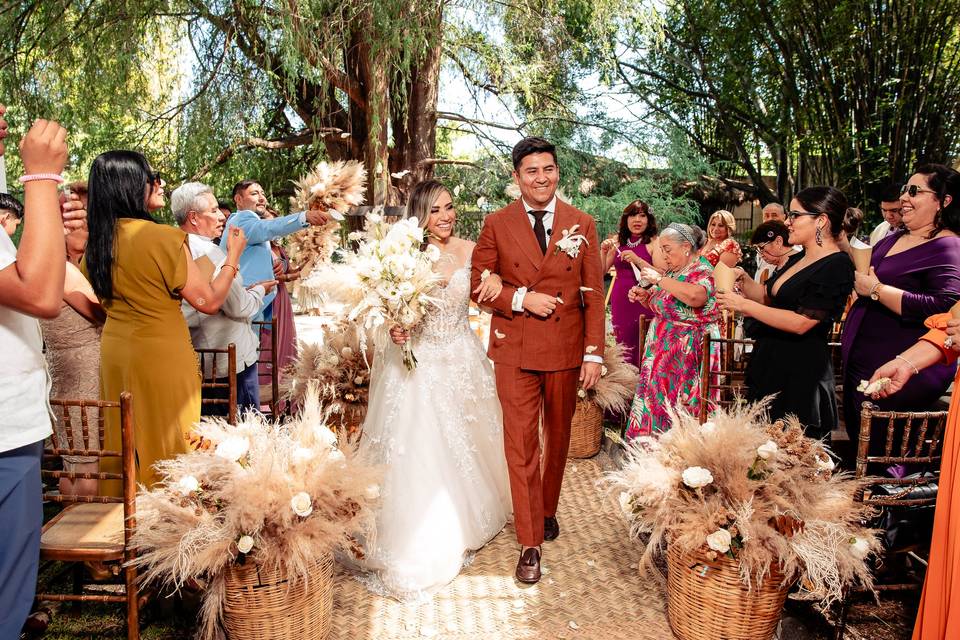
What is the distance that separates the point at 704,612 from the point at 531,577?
864mm

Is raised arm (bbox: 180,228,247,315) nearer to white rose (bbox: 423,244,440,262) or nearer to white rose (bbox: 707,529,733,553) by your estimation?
white rose (bbox: 423,244,440,262)

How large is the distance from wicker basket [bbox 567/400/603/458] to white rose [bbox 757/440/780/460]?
238 cm

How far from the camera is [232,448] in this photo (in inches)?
95.1

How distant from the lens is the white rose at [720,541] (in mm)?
2418

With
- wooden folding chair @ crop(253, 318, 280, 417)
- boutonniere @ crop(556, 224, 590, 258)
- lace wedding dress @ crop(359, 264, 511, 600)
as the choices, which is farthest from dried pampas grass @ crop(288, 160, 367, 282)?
boutonniere @ crop(556, 224, 590, 258)

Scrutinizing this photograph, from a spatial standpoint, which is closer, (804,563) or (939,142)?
(804,563)

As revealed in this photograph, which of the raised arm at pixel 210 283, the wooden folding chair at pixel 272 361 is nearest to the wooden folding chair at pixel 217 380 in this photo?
the wooden folding chair at pixel 272 361

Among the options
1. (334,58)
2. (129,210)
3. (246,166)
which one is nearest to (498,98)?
(334,58)

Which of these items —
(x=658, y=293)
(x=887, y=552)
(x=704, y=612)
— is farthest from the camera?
(x=658, y=293)

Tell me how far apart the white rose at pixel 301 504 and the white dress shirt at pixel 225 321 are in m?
1.50

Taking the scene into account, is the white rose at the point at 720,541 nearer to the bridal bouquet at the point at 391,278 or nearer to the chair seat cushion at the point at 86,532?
the bridal bouquet at the point at 391,278

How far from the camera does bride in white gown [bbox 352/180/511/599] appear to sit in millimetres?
3193

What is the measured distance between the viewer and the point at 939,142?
7.61m

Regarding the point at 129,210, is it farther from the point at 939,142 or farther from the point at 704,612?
the point at 939,142
